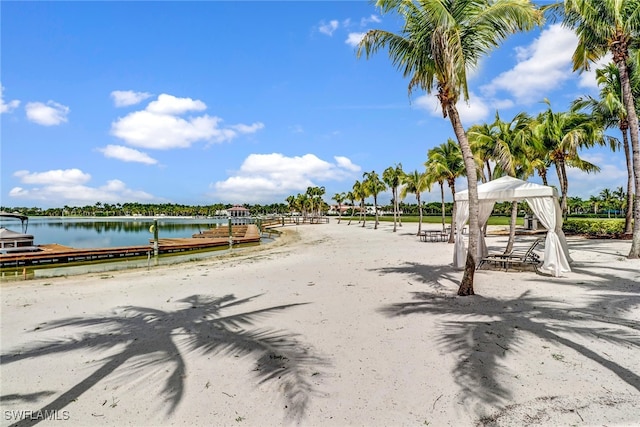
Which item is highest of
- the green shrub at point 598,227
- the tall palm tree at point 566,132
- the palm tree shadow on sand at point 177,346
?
the tall palm tree at point 566,132

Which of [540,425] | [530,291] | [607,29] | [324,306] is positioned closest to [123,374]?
[324,306]

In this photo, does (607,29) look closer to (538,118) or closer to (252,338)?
(538,118)

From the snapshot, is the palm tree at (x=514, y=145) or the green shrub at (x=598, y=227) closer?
the palm tree at (x=514, y=145)

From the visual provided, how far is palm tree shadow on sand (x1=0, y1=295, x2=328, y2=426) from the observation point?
153 inches

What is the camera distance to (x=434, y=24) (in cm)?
765

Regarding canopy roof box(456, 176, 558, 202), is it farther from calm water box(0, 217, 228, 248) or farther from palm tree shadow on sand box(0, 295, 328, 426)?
calm water box(0, 217, 228, 248)

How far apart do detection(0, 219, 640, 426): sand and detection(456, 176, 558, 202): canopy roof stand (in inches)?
Answer: 115

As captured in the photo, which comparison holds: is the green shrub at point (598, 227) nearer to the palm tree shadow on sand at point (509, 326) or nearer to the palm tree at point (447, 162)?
the palm tree at point (447, 162)

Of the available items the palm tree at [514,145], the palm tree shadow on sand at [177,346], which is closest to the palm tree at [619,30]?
the palm tree at [514,145]

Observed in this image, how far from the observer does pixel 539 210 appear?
1067 centimetres

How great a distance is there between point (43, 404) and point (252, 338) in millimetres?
2604

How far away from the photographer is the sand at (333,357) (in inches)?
135

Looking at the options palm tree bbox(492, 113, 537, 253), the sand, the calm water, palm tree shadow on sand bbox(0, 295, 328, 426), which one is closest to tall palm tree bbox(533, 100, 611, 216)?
palm tree bbox(492, 113, 537, 253)

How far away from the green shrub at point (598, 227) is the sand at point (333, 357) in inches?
653
